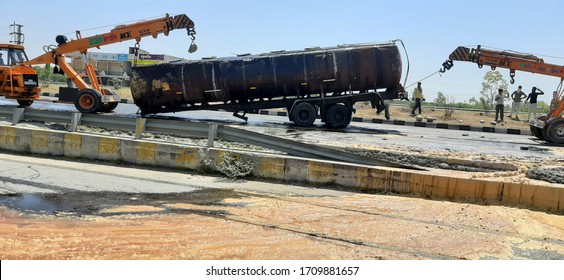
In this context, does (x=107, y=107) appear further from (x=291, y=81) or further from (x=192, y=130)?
(x=192, y=130)

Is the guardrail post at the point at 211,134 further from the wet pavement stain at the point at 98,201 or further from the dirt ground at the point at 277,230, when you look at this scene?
the dirt ground at the point at 277,230

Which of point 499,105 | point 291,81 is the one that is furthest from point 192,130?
point 499,105

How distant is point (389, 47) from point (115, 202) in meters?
11.7

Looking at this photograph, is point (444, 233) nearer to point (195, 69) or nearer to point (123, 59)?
point (195, 69)

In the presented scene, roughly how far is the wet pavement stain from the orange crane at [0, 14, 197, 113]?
9286mm

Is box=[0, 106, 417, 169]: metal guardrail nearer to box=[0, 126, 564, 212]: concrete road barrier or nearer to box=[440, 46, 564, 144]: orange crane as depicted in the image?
box=[0, 126, 564, 212]: concrete road barrier

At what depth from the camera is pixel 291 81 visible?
50.1 feet

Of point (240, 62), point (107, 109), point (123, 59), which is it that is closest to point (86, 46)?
point (107, 109)

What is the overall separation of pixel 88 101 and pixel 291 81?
22.3ft

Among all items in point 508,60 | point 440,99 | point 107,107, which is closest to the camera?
point 508,60

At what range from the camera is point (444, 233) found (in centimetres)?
477

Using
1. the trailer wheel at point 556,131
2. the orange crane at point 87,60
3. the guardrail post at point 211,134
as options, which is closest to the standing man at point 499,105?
the trailer wheel at point 556,131

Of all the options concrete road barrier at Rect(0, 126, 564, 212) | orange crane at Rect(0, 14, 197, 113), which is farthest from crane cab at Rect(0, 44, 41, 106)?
concrete road barrier at Rect(0, 126, 564, 212)

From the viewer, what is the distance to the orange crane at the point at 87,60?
580 inches
